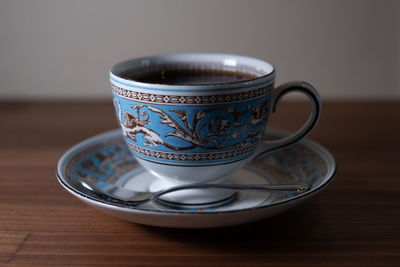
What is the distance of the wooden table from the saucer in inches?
1.1

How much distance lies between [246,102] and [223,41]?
795 mm

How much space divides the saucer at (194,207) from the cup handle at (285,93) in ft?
0.17

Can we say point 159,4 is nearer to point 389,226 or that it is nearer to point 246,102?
point 246,102

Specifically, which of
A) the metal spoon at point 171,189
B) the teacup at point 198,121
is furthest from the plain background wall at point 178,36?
the metal spoon at point 171,189

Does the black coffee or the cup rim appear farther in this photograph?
the black coffee

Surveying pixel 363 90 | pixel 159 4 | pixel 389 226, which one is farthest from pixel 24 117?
pixel 363 90

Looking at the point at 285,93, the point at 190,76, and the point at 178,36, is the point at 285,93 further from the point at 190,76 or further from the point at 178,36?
the point at 178,36

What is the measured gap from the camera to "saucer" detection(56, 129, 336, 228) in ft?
1.52

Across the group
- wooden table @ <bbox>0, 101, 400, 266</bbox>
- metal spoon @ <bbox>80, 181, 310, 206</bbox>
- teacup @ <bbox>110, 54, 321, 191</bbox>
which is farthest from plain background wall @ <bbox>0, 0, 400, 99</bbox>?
metal spoon @ <bbox>80, 181, 310, 206</bbox>

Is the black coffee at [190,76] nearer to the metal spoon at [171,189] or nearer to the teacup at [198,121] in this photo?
the teacup at [198,121]

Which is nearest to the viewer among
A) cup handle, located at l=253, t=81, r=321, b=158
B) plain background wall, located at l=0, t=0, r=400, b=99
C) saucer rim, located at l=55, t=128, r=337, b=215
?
saucer rim, located at l=55, t=128, r=337, b=215

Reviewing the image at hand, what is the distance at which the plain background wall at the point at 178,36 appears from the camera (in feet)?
4.15

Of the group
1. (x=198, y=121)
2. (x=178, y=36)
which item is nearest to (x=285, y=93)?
(x=198, y=121)

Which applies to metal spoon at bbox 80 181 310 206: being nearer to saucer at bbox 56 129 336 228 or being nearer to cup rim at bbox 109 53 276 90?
saucer at bbox 56 129 336 228
